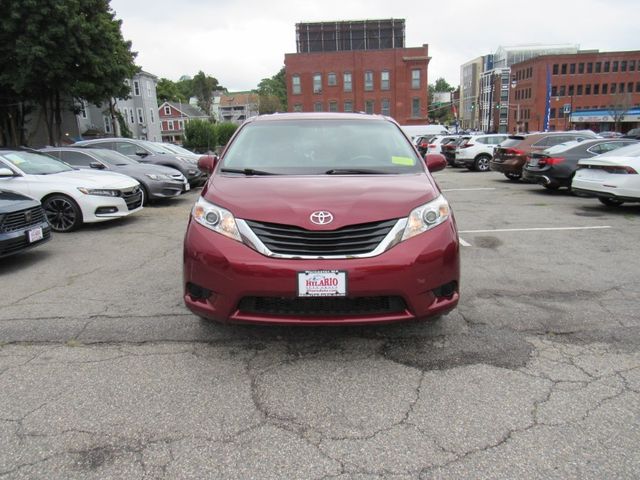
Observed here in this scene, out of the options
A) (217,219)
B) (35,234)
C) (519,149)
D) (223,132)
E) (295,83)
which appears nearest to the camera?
(217,219)

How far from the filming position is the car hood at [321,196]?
3178mm

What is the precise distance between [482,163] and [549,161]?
841 cm

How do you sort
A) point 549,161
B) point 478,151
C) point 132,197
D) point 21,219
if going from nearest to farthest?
point 21,219, point 132,197, point 549,161, point 478,151

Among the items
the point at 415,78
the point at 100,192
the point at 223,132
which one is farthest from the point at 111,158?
the point at 415,78

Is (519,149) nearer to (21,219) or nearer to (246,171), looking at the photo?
(246,171)

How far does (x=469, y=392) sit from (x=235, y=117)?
427ft

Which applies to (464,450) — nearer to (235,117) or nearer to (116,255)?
(116,255)

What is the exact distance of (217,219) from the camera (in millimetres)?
3312

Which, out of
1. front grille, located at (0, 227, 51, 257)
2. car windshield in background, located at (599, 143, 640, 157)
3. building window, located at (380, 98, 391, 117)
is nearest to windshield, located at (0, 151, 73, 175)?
front grille, located at (0, 227, 51, 257)

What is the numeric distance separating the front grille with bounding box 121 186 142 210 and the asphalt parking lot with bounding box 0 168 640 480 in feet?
12.1

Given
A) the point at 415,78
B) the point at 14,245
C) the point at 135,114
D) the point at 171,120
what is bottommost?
the point at 14,245

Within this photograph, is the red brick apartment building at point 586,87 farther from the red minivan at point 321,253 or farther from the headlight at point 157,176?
the red minivan at point 321,253

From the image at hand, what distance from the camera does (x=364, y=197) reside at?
3.34 metres

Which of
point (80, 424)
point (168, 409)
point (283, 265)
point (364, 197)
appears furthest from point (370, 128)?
point (80, 424)
